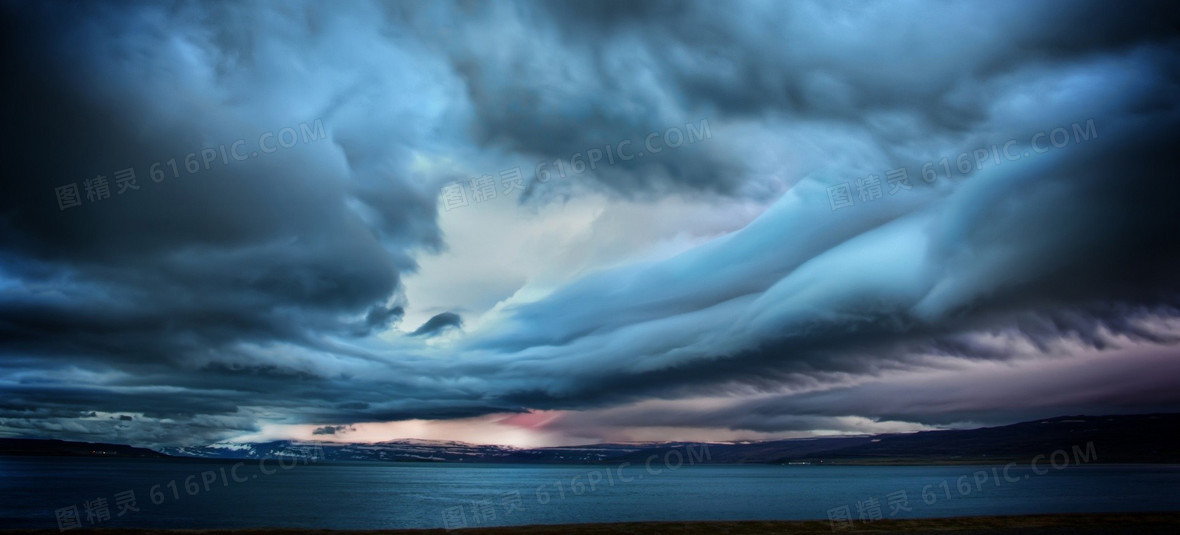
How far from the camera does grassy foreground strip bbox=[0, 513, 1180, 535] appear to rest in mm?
57281

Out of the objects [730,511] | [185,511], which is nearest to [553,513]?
[730,511]

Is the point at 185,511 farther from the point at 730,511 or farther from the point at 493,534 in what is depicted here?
the point at 730,511

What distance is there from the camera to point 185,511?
112m

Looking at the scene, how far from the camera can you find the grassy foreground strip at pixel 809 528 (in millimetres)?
57281

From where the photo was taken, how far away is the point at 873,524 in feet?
205

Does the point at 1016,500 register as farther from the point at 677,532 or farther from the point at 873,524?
the point at 677,532

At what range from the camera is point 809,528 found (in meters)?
59.3

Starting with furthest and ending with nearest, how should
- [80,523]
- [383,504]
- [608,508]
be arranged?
[383,504]
[608,508]
[80,523]

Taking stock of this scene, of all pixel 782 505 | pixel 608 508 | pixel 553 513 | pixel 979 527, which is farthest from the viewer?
pixel 782 505

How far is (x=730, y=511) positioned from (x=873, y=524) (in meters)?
53.9

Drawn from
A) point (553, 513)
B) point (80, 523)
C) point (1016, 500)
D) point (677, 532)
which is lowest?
point (1016, 500)

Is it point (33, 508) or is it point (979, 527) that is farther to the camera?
point (33, 508)

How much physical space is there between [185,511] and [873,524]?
109211 mm

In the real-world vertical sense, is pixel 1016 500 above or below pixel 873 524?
below
